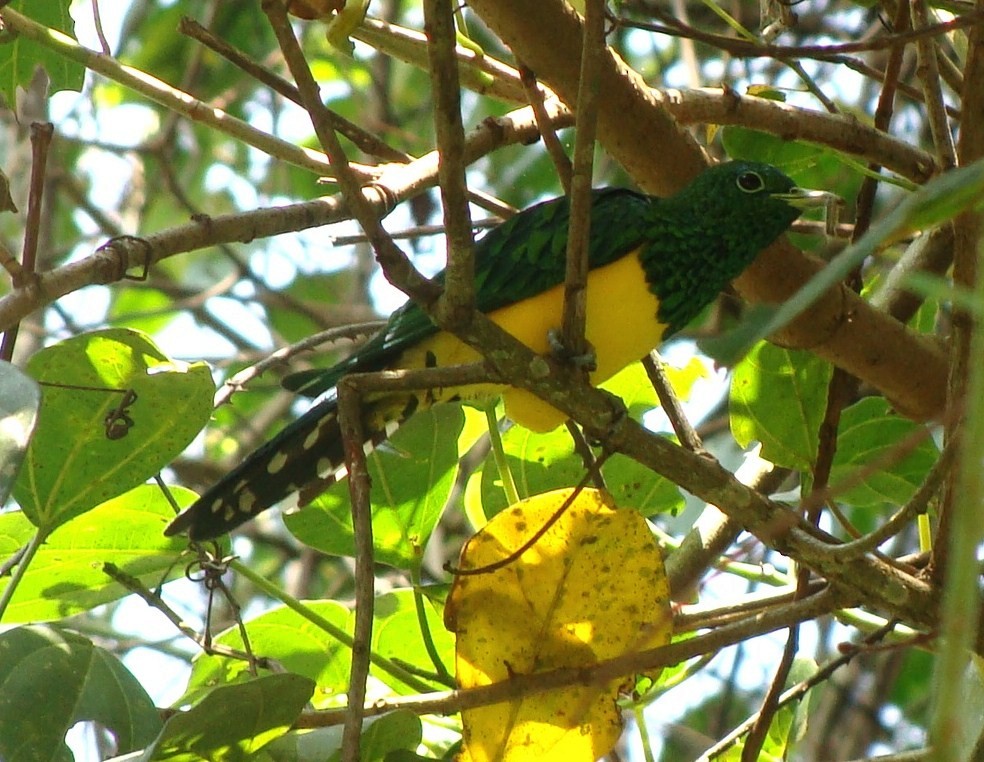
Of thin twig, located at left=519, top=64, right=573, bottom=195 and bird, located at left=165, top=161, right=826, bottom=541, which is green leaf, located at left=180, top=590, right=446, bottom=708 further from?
thin twig, located at left=519, top=64, right=573, bottom=195

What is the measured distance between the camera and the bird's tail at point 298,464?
221 centimetres

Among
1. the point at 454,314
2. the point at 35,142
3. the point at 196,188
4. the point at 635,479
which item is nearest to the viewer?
the point at 454,314

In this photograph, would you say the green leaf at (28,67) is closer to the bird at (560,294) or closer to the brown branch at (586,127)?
the bird at (560,294)

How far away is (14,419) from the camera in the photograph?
1.24 m

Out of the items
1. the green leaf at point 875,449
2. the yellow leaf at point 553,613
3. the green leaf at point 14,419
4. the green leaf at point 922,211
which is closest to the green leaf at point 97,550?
the yellow leaf at point 553,613

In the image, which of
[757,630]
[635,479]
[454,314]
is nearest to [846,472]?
[635,479]

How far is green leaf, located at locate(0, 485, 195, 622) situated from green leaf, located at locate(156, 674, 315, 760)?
21.2 inches

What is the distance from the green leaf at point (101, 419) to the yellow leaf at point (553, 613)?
0.49m

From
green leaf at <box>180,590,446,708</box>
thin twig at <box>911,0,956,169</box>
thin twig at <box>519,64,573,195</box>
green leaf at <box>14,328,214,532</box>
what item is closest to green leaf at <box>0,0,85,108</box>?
green leaf at <box>14,328,214,532</box>

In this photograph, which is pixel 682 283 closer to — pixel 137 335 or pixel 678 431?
pixel 678 431

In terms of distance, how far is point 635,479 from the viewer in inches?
94.2

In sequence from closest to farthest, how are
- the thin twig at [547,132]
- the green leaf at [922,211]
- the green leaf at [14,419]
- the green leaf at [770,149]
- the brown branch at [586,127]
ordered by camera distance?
the green leaf at [922,211]
the green leaf at [14,419]
the brown branch at [586,127]
the thin twig at [547,132]
the green leaf at [770,149]

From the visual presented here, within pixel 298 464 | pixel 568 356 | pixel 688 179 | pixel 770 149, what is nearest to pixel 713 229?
pixel 688 179

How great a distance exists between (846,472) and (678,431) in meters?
0.41
